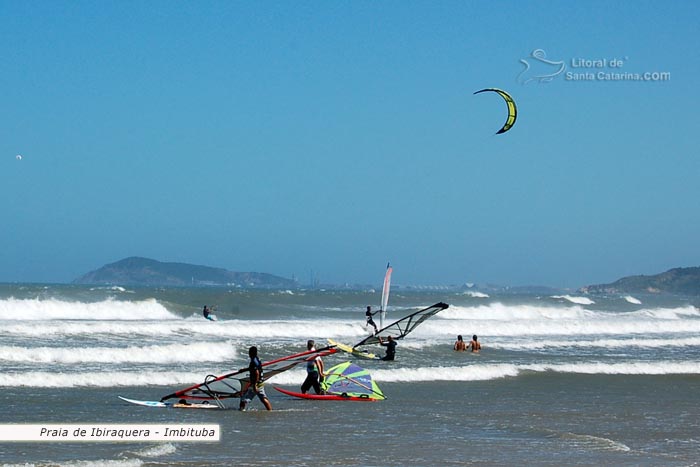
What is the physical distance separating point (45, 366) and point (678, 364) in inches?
562

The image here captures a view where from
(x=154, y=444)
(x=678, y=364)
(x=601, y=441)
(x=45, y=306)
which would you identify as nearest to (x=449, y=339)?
(x=678, y=364)

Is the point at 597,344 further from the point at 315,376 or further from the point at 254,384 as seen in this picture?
the point at 254,384

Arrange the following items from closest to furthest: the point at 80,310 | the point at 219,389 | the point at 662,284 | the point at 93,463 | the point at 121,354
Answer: the point at 93,463 → the point at 219,389 → the point at 121,354 → the point at 80,310 → the point at 662,284

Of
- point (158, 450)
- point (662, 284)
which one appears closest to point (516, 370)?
point (158, 450)

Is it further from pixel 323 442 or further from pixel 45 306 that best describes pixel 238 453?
pixel 45 306

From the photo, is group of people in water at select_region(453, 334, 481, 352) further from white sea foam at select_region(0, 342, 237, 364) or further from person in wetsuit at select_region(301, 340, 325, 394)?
person in wetsuit at select_region(301, 340, 325, 394)

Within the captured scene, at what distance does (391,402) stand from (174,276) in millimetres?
180122

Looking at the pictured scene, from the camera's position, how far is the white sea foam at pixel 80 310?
39969mm

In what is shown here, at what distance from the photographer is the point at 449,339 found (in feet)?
87.8
